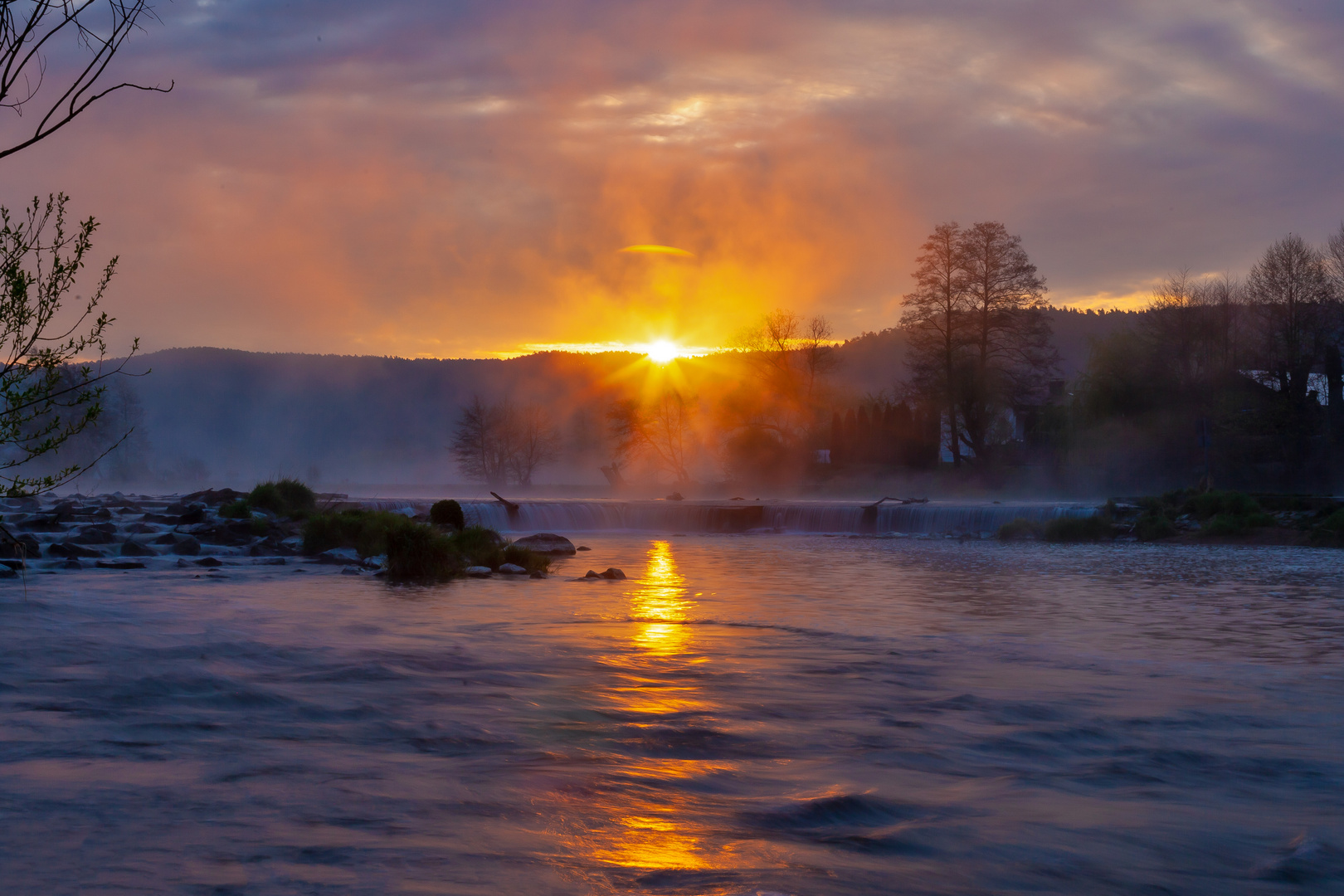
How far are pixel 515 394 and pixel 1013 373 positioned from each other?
114m

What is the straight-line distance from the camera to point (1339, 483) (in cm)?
3766

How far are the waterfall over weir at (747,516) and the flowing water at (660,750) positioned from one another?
19439mm

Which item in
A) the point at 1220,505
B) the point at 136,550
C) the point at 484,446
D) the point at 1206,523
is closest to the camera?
the point at 136,550

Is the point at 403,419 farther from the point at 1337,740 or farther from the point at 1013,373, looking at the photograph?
the point at 1337,740

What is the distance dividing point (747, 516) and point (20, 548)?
25.4 meters

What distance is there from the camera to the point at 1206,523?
27234 millimetres

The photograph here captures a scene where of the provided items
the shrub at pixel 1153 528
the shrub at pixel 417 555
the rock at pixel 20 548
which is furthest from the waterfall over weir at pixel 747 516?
the shrub at pixel 417 555

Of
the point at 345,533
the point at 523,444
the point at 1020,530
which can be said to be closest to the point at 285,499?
the point at 345,533

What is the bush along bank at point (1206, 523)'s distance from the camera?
82.8ft

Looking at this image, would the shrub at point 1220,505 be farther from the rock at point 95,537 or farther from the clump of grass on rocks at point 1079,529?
the rock at point 95,537

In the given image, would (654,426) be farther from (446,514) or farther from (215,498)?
(446,514)

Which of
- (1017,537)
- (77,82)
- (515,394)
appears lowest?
(1017,537)

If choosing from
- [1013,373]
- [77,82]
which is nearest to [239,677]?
[77,82]

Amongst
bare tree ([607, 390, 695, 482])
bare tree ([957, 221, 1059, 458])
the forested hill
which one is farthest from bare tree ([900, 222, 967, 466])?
the forested hill
